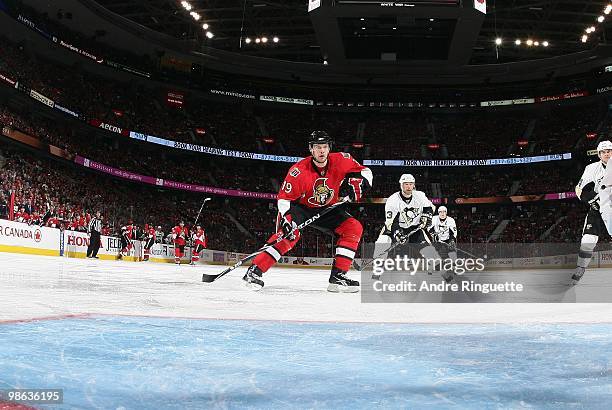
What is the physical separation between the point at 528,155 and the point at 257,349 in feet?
110

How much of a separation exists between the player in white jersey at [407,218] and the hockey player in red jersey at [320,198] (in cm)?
260

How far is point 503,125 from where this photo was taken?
36.2m

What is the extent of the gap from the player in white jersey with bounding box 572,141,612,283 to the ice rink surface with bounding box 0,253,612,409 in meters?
2.98

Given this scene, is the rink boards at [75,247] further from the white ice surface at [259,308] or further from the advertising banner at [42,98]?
the advertising banner at [42,98]

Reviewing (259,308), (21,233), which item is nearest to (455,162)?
(21,233)

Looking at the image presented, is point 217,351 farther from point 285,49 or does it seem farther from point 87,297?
point 285,49

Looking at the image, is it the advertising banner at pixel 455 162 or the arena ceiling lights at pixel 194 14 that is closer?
the arena ceiling lights at pixel 194 14

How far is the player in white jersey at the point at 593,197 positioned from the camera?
20.3 ft

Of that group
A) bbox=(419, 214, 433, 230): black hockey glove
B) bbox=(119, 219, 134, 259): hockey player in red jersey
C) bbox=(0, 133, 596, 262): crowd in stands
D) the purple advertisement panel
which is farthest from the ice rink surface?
the purple advertisement panel

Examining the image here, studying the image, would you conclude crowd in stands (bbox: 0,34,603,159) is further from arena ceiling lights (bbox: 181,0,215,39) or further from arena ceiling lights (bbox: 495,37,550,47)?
arena ceiling lights (bbox: 495,37,550,47)

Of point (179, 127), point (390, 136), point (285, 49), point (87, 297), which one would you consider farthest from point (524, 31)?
point (87, 297)

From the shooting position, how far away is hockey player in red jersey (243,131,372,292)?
5102 millimetres

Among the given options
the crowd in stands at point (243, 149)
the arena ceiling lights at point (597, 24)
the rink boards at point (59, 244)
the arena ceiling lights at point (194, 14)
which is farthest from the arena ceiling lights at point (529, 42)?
the rink boards at point (59, 244)

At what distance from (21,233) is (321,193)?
13.0 metres
